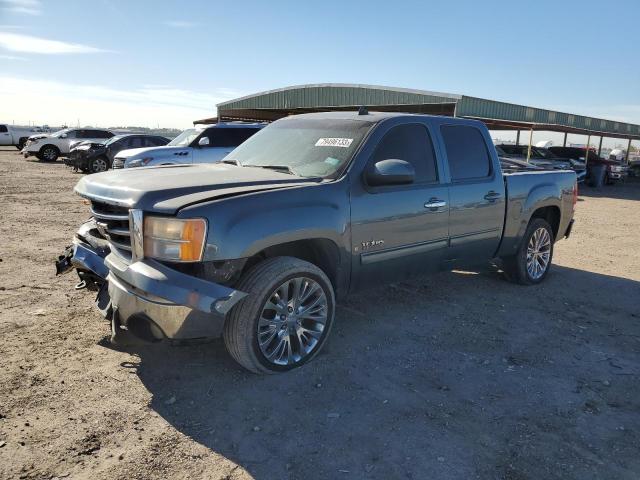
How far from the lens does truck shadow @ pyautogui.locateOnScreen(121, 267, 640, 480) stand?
2.78m

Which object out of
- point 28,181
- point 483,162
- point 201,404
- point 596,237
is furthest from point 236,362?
point 28,181

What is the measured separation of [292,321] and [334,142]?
1567mm

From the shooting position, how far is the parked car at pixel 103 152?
1880 cm

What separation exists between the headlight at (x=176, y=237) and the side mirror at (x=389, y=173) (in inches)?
57.0

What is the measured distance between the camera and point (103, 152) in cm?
1895

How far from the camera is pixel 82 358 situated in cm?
379

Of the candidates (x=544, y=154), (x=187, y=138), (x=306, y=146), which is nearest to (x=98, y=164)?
(x=187, y=138)

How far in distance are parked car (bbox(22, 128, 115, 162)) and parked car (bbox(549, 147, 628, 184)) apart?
23.1 metres

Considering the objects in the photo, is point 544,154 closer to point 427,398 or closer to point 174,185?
point 427,398

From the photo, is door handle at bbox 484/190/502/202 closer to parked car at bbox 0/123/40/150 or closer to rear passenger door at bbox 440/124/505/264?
rear passenger door at bbox 440/124/505/264

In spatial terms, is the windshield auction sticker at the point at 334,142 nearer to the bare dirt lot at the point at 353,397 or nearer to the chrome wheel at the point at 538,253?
the bare dirt lot at the point at 353,397

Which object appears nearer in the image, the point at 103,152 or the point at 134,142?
the point at 103,152

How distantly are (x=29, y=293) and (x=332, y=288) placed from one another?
128 inches

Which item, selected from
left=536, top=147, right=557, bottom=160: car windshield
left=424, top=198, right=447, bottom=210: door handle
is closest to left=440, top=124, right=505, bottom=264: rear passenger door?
left=424, top=198, right=447, bottom=210: door handle
